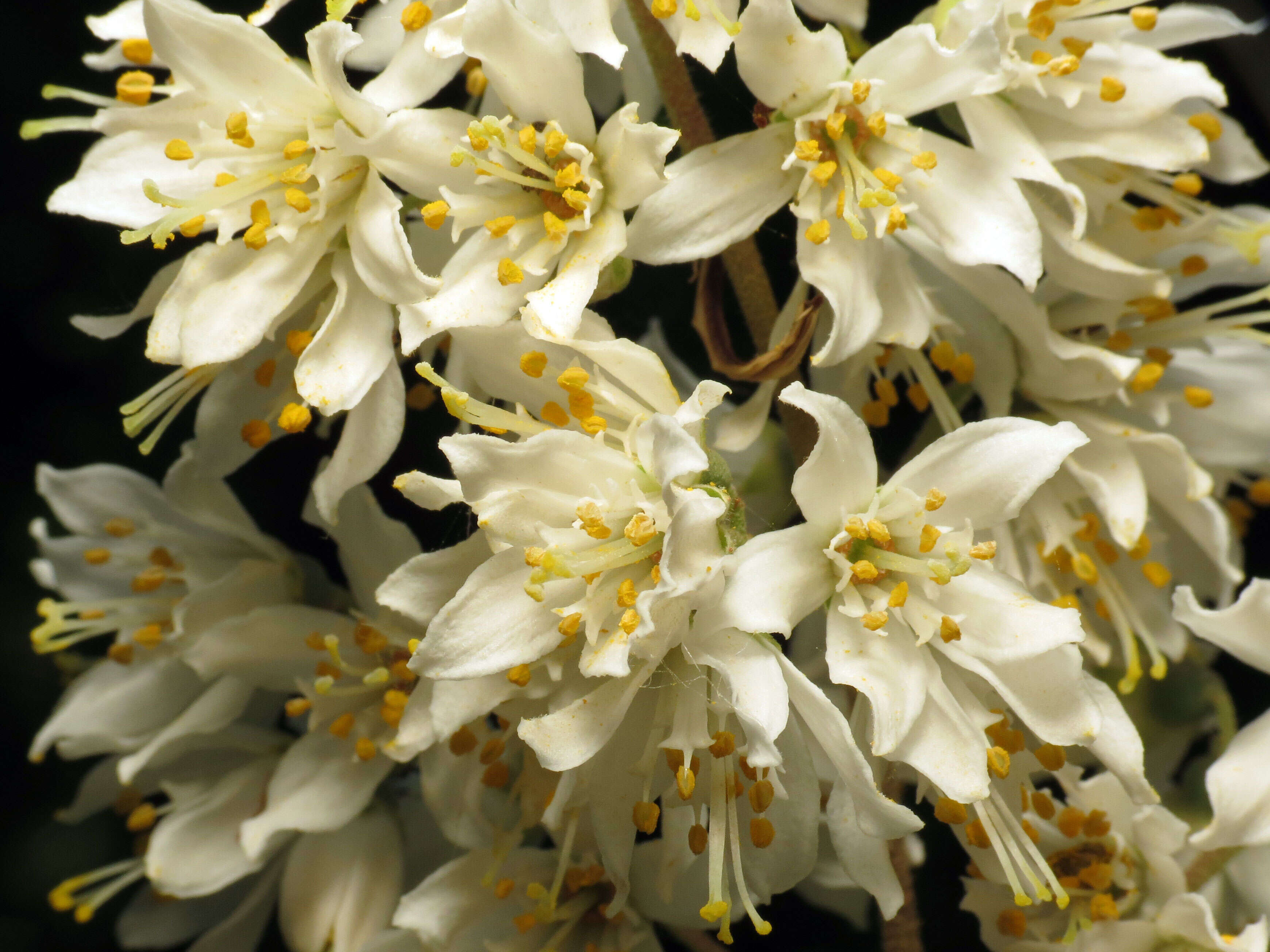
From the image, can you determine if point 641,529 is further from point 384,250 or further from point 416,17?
point 416,17

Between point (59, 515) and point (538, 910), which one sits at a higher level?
point (59, 515)

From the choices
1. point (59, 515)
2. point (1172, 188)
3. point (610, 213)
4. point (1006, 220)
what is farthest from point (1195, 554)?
point (59, 515)

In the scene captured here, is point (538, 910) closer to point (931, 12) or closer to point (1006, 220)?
point (1006, 220)

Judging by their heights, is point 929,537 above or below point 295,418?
below

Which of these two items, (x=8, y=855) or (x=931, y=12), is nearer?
(x=931, y=12)

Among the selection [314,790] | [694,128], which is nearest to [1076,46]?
[694,128]

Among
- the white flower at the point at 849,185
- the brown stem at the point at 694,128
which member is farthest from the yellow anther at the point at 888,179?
the brown stem at the point at 694,128

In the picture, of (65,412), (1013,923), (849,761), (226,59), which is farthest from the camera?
(65,412)

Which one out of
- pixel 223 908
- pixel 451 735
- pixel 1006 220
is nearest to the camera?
pixel 1006 220
